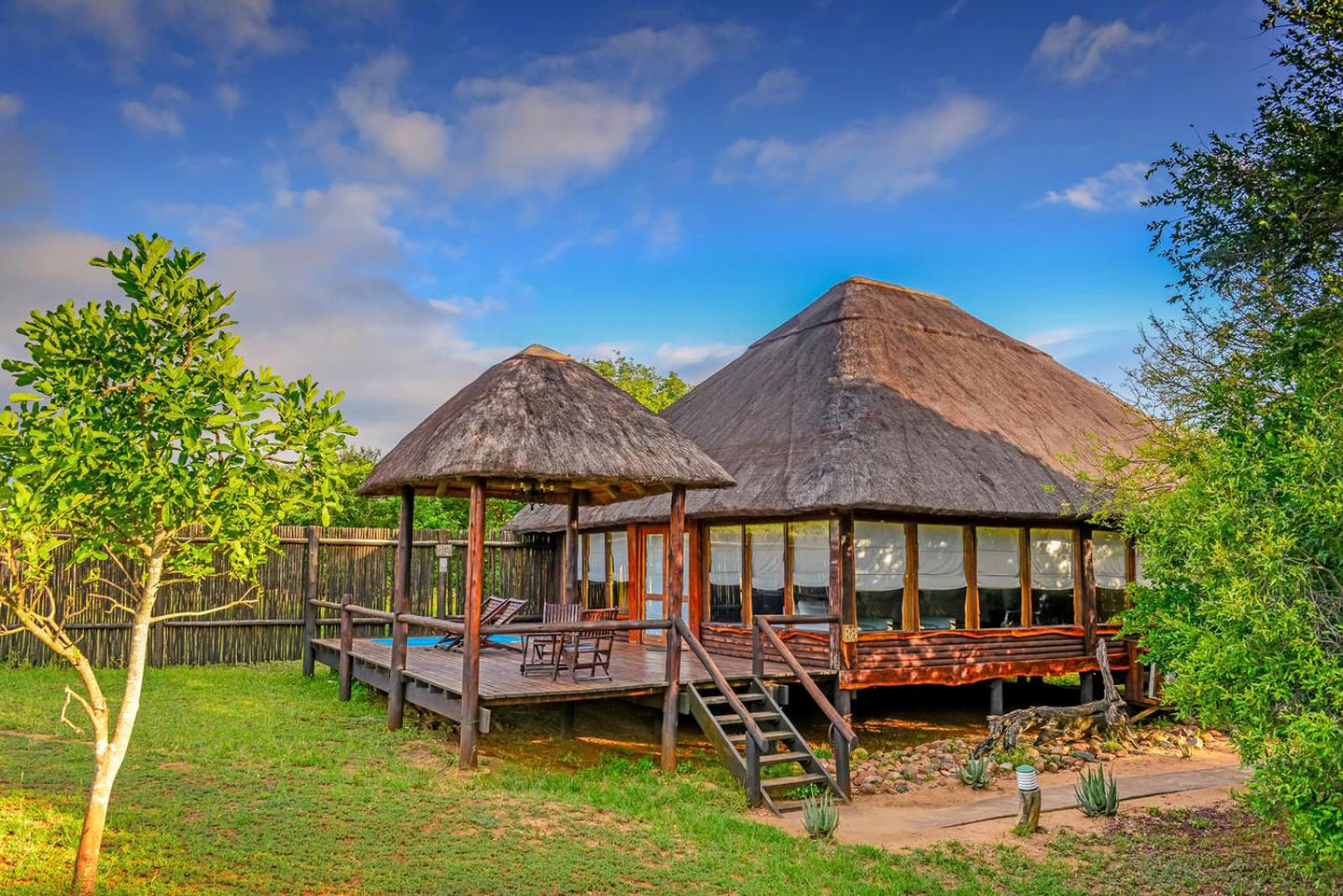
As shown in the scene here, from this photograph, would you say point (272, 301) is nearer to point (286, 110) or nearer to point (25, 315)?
point (286, 110)

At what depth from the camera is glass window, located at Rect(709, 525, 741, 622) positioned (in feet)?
43.6

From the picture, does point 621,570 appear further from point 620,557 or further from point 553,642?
point 553,642

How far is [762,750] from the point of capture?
8344 mm

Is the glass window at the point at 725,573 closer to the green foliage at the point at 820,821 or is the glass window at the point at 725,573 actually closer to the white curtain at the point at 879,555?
the white curtain at the point at 879,555

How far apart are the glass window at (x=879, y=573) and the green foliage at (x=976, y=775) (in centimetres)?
249

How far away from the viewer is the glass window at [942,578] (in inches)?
486

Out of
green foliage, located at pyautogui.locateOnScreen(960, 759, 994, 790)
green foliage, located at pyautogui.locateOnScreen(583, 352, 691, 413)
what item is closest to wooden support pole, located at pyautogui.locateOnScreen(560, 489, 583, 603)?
green foliage, located at pyautogui.locateOnScreen(960, 759, 994, 790)

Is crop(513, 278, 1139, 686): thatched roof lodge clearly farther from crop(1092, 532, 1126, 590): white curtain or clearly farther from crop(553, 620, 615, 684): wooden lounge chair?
crop(553, 620, 615, 684): wooden lounge chair

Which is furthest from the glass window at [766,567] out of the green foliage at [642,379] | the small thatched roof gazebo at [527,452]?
the green foliage at [642,379]

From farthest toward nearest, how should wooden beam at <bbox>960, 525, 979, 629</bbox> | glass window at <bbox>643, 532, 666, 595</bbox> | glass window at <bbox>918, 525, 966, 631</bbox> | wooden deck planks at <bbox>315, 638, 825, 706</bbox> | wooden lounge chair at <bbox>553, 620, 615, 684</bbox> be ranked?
glass window at <bbox>643, 532, 666, 595</bbox> < wooden beam at <bbox>960, 525, 979, 629</bbox> < glass window at <bbox>918, 525, 966, 631</bbox> < wooden lounge chair at <bbox>553, 620, 615, 684</bbox> < wooden deck planks at <bbox>315, 638, 825, 706</bbox>

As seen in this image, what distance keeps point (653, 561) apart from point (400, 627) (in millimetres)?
5258

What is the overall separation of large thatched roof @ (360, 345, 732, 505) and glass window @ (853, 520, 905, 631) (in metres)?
2.86

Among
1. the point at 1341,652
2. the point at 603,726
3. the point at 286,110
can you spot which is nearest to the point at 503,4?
the point at 286,110

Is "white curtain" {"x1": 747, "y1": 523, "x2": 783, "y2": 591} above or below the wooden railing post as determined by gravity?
above
